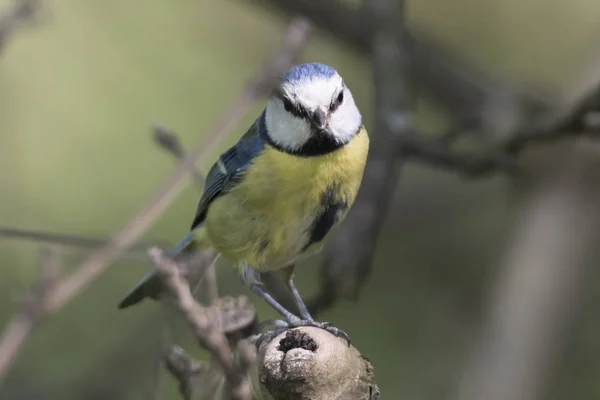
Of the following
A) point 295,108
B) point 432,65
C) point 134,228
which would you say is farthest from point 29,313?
point 432,65

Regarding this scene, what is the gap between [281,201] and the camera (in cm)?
170

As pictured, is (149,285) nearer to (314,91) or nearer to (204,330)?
(314,91)

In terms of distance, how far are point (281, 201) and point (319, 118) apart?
206mm

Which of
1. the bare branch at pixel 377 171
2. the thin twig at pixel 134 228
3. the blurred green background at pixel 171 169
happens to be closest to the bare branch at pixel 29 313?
the thin twig at pixel 134 228

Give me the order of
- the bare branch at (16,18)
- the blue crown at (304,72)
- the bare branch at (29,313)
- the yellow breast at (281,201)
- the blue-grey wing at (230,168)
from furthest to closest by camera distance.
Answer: the blue-grey wing at (230,168)
the yellow breast at (281,201)
the blue crown at (304,72)
the bare branch at (16,18)
the bare branch at (29,313)

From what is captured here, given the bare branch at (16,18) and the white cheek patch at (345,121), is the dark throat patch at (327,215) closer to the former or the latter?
the white cheek patch at (345,121)

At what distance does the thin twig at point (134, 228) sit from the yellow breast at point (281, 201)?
655 mm

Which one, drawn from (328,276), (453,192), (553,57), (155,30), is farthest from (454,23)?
(328,276)

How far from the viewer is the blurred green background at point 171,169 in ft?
8.79

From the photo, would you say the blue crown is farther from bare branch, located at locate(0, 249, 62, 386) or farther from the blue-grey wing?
bare branch, located at locate(0, 249, 62, 386)

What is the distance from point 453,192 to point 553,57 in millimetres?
867

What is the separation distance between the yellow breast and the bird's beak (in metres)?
0.10

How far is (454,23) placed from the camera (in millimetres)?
3600

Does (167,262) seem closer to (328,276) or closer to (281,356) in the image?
(281,356)
